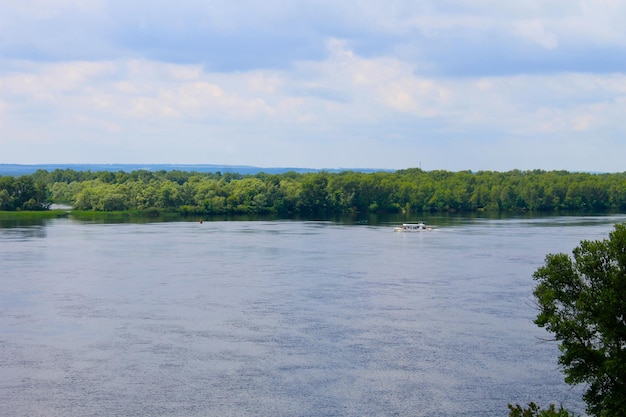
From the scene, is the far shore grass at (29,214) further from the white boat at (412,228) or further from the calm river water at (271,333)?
the white boat at (412,228)

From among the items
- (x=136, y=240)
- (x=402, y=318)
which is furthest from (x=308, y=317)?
(x=136, y=240)

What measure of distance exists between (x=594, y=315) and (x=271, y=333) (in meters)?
12.9

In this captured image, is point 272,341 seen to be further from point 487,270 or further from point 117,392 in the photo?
point 487,270

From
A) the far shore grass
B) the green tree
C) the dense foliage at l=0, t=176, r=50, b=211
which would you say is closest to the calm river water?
the green tree

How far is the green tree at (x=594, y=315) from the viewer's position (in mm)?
15672

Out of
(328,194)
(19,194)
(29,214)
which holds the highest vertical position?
(328,194)

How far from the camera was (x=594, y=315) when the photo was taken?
52.7ft

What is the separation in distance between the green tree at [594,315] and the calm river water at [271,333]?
4.09 m

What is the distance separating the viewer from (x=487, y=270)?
4106 cm

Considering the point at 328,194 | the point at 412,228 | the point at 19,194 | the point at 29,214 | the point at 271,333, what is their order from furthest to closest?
the point at 328,194
the point at 19,194
the point at 29,214
the point at 412,228
the point at 271,333

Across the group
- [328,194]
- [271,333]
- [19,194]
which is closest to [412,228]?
[328,194]

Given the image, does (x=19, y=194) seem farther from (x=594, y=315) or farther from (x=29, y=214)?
(x=594, y=315)

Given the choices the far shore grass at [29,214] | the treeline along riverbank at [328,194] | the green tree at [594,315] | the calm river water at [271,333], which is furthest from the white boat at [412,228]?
the green tree at [594,315]

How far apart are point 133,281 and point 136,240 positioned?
747 inches
